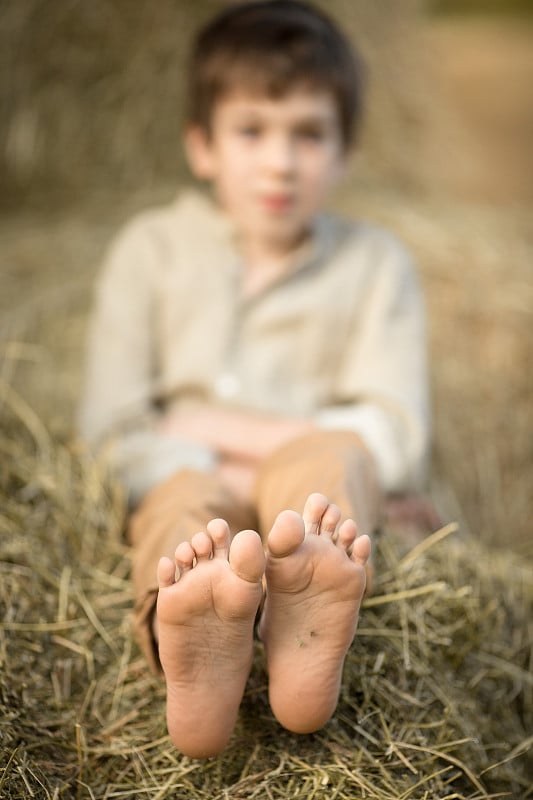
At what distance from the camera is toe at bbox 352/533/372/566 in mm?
879

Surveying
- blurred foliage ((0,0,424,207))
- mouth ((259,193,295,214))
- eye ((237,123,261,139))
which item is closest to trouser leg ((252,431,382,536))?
mouth ((259,193,295,214))

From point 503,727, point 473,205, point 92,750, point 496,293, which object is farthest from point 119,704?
point 473,205

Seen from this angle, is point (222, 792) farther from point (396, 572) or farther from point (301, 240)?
point (301, 240)

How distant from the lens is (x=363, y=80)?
1.52 metres

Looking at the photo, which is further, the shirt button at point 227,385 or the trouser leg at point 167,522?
the shirt button at point 227,385

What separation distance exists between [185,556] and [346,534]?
164 millimetres

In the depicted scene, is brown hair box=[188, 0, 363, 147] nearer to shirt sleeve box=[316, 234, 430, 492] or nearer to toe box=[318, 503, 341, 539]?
shirt sleeve box=[316, 234, 430, 492]

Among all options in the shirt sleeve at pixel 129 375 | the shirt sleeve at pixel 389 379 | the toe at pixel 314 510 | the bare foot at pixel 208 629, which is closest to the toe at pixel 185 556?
the bare foot at pixel 208 629

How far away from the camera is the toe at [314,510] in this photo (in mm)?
883

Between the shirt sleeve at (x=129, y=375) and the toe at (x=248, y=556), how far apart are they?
568mm

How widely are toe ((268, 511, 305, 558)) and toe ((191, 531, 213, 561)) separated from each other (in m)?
0.06

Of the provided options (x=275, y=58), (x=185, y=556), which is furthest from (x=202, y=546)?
(x=275, y=58)

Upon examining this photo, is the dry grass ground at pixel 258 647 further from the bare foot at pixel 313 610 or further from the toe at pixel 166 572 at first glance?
the toe at pixel 166 572

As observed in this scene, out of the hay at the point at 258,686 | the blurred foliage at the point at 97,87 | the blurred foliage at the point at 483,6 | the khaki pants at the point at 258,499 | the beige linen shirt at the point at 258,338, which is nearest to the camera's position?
the hay at the point at 258,686
